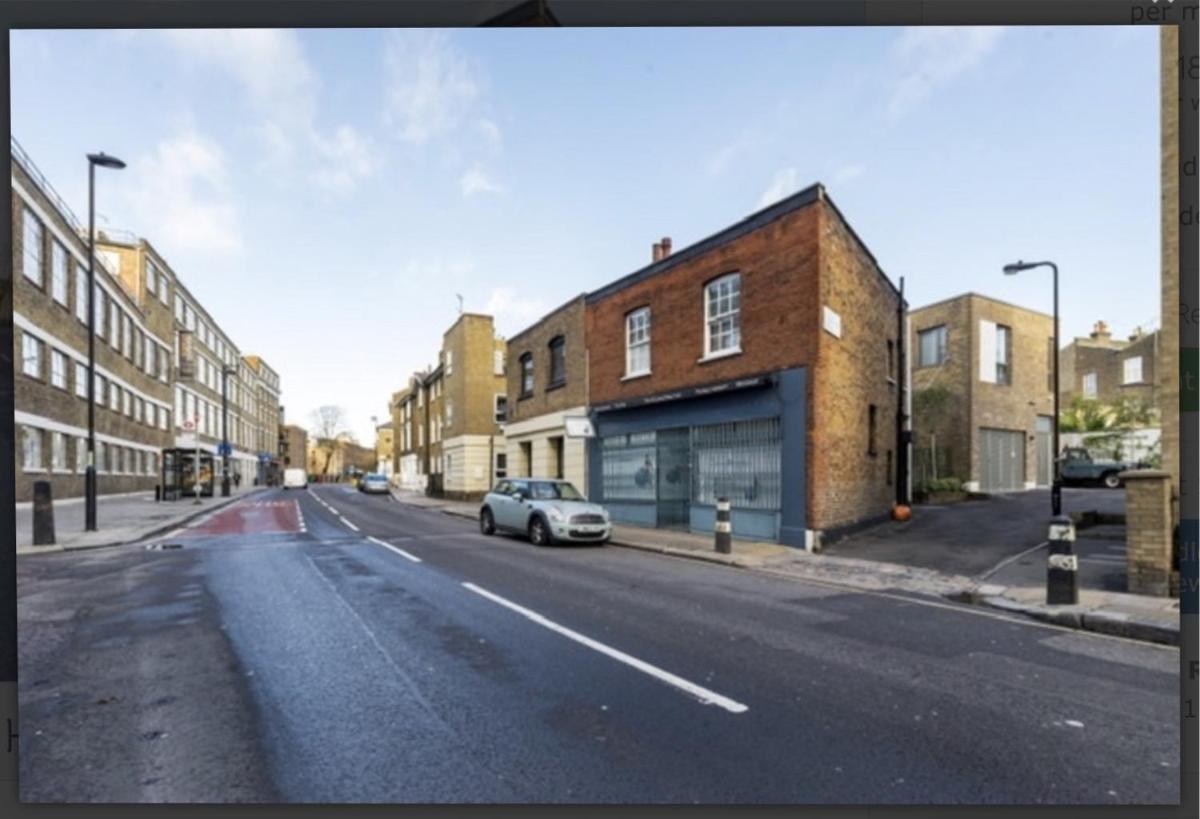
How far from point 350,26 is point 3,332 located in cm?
220

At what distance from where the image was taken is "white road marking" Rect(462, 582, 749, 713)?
13.1ft

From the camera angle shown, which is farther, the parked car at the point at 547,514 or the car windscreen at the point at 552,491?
the car windscreen at the point at 552,491

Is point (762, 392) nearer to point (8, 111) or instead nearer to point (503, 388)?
point (8, 111)

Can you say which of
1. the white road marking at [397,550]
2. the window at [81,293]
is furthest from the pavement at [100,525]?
the window at [81,293]

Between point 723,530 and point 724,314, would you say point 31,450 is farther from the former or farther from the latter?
→ point 723,530

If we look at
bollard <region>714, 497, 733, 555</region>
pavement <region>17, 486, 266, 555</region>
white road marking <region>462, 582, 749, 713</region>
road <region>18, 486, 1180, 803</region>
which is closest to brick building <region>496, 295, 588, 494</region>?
bollard <region>714, 497, 733, 555</region>

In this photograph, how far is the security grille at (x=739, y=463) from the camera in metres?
13.2

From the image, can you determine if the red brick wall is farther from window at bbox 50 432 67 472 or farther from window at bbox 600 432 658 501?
window at bbox 50 432 67 472

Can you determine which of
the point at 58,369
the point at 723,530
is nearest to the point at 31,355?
the point at 58,369

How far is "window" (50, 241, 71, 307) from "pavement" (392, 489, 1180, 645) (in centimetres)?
2096

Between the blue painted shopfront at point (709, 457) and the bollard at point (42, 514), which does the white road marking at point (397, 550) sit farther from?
the blue painted shopfront at point (709, 457)

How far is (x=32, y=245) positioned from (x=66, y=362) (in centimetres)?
543

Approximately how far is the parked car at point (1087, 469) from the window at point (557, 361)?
20.2 meters

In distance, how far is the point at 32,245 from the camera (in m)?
19.0
